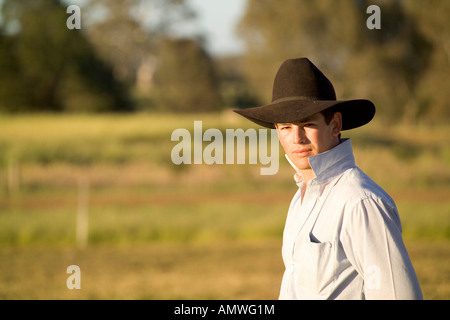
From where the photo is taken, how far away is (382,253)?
5.02ft

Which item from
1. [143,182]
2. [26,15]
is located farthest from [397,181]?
[26,15]

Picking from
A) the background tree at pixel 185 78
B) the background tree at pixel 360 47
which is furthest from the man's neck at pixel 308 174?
the background tree at pixel 185 78

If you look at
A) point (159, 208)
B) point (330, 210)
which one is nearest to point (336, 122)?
point (330, 210)

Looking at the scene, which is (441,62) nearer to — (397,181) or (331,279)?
(397,181)

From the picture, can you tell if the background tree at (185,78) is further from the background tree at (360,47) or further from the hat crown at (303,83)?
the hat crown at (303,83)

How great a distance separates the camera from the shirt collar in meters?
1.78

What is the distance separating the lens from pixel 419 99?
79.0ft

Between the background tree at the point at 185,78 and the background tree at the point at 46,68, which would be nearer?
the background tree at the point at 46,68

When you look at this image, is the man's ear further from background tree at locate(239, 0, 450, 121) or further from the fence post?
background tree at locate(239, 0, 450, 121)

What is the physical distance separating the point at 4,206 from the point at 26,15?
920cm

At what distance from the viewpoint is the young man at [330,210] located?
5.05 feet

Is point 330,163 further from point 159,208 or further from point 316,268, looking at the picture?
point 159,208

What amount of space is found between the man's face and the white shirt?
40 mm

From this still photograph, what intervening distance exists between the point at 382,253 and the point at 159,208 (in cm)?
1453
